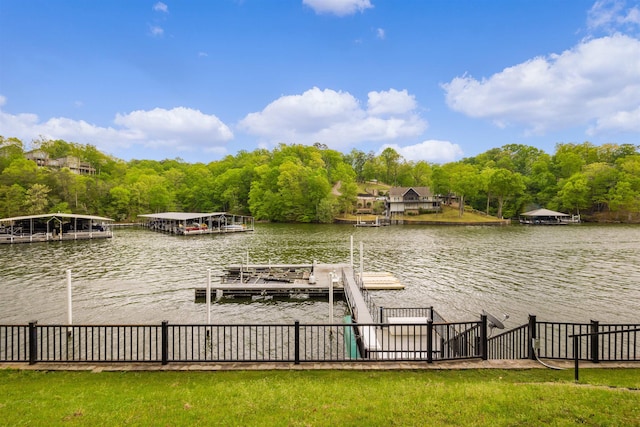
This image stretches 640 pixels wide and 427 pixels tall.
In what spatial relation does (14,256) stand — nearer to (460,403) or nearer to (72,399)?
(72,399)

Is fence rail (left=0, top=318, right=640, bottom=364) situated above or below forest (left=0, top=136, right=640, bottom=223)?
below

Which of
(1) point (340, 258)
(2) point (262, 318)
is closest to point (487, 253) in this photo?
(1) point (340, 258)

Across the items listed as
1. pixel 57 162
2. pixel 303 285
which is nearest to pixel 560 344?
pixel 303 285

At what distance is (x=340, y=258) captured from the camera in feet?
117

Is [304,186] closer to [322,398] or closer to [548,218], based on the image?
[548,218]

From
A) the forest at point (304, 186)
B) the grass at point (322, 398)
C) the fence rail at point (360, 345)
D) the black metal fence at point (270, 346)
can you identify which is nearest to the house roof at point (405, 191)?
the forest at point (304, 186)

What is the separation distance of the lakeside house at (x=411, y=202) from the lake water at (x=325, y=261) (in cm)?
4717

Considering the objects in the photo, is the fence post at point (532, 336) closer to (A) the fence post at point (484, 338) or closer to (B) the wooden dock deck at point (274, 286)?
(A) the fence post at point (484, 338)

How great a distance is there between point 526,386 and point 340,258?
28996 mm

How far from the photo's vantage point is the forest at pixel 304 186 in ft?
262

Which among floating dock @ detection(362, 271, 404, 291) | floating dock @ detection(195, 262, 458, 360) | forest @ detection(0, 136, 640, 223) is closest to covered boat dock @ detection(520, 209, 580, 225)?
forest @ detection(0, 136, 640, 223)

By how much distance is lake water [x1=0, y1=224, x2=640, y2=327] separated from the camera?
18.5 meters

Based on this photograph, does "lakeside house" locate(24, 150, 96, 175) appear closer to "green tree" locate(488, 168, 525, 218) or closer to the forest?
the forest

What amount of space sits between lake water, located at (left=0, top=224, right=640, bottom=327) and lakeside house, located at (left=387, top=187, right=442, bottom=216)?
47.2 metres
